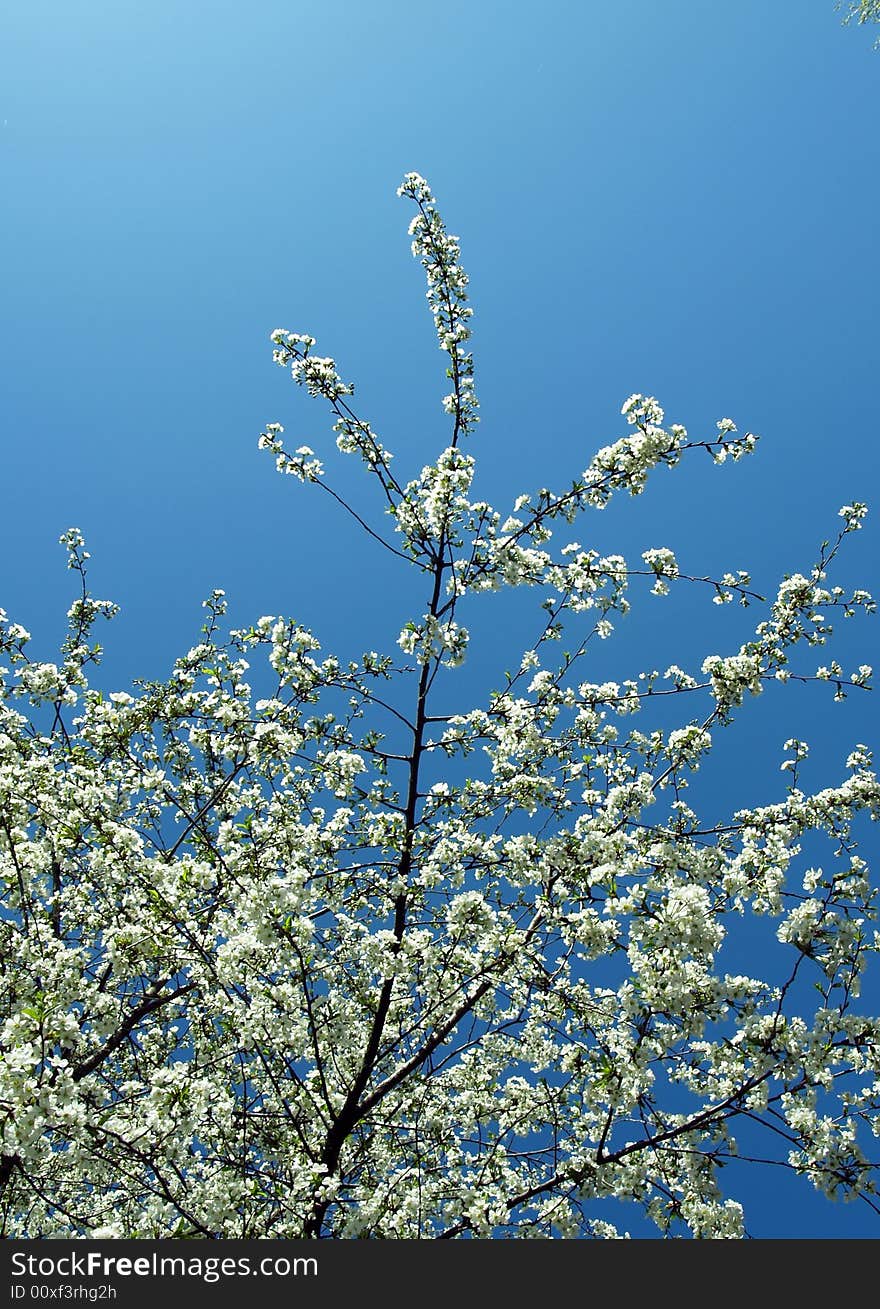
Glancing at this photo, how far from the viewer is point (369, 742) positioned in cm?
732

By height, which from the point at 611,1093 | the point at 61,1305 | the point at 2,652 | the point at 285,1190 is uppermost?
the point at 2,652

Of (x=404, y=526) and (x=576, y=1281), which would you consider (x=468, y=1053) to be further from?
(x=404, y=526)

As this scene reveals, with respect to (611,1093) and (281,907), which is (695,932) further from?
(281,907)

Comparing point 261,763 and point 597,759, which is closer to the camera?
point 261,763

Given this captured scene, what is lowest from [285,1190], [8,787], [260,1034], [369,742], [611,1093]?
[285,1190]

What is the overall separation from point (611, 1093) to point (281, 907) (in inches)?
Result: 107

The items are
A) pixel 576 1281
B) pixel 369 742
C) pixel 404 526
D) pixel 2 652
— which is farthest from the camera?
pixel 2 652

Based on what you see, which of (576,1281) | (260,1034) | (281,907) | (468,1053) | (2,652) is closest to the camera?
(576,1281)

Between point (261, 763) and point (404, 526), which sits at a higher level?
point (404, 526)

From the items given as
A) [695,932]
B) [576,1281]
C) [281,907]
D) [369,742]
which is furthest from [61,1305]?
[695,932]

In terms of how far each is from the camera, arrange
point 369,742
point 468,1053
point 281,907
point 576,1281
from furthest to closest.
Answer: point 468,1053
point 369,742
point 281,907
point 576,1281

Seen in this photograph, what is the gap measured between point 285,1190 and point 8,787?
4.29 meters

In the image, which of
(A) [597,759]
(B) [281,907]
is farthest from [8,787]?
(A) [597,759]

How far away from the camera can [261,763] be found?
7199mm
